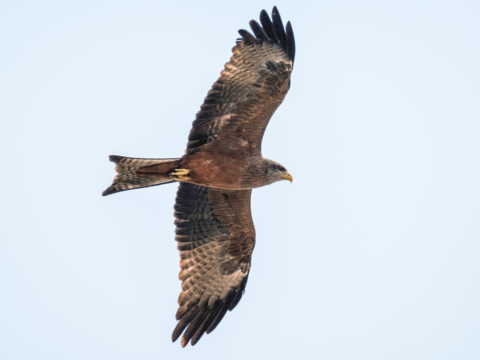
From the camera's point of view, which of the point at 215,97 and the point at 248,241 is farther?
the point at 248,241

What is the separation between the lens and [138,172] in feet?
38.8

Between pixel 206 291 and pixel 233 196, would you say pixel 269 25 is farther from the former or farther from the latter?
pixel 206 291

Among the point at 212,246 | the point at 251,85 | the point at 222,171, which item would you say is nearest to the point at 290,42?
the point at 251,85

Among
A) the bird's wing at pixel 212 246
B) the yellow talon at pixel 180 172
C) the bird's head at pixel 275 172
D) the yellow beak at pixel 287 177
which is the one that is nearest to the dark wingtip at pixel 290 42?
the bird's head at pixel 275 172

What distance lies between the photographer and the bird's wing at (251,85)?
11.3m

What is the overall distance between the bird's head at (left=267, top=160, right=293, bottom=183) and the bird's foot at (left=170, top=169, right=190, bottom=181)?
4.33ft

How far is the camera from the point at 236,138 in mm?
11641

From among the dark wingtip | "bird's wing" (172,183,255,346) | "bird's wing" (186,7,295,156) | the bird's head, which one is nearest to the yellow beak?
the bird's head

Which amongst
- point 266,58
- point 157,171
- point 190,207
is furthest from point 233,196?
point 266,58

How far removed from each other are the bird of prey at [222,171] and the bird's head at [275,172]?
2 cm

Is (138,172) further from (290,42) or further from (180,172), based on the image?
(290,42)

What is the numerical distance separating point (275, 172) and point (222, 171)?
0.86 meters

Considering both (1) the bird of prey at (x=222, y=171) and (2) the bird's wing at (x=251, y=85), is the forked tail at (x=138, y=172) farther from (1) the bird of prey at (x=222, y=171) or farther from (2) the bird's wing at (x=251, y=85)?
(2) the bird's wing at (x=251, y=85)

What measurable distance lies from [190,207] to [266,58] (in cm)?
307
